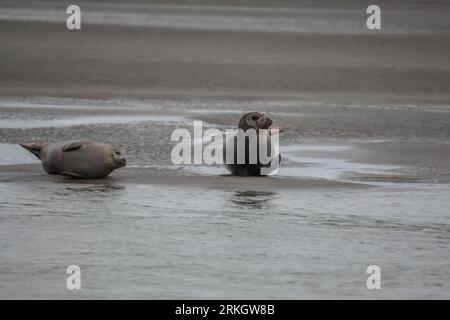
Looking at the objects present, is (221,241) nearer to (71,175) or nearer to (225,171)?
(71,175)

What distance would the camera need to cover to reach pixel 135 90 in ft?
64.7

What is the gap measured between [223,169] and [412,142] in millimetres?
3278

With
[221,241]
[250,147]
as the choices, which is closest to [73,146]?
[250,147]

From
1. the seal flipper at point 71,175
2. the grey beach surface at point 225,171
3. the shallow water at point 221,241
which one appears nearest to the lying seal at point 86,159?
the seal flipper at point 71,175

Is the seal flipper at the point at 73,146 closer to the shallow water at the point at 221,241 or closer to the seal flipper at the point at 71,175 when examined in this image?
the seal flipper at the point at 71,175

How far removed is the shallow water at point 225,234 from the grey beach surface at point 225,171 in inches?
0.8

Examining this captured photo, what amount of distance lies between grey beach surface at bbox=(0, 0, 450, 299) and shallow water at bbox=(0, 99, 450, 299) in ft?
0.07

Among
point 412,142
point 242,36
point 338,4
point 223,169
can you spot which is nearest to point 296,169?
point 223,169

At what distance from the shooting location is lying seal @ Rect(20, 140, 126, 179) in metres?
10.9

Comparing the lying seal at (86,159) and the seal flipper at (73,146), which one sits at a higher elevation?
the seal flipper at (73,146)

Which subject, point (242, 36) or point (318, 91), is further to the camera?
point (242, 36)

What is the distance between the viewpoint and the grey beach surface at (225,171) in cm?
792
